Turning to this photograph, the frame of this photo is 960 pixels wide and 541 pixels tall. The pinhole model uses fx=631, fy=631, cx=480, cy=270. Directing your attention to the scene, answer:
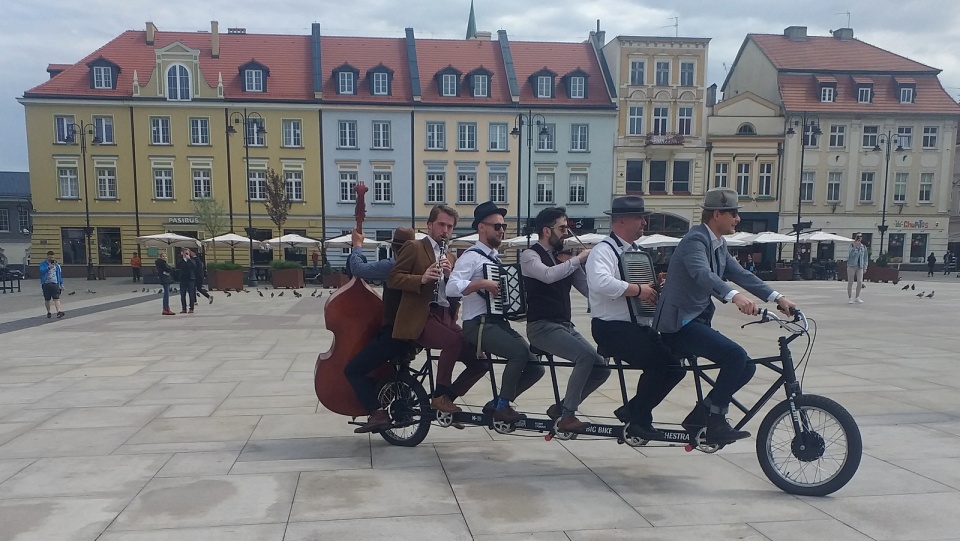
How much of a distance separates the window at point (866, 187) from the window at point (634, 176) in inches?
585

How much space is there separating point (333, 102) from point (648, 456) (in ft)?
117

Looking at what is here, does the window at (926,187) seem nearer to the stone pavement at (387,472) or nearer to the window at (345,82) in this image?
the window at (345,82)

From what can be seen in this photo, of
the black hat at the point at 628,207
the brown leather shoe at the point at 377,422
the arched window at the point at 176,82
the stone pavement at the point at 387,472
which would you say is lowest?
the stone pavement at the point at 387,472

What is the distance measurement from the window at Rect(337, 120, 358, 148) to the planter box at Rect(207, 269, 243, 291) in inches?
593

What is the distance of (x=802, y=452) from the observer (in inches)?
155

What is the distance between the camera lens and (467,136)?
38.7 meters

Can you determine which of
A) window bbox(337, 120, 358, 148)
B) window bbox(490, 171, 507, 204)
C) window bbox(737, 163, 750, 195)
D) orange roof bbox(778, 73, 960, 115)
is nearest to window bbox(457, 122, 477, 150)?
window bbox(490, 171, 507, 204)

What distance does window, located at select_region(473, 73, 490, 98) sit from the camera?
38812 mm

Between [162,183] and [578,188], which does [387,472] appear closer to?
[578,188]

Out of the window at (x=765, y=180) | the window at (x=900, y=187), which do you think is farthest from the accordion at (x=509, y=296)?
the window at (x=900, y=187)

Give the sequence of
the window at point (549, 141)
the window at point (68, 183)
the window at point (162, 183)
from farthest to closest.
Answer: the window at point (549, 141), the window at point (162, 183), the window at point (68, 183)

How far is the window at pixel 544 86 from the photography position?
39.1 m

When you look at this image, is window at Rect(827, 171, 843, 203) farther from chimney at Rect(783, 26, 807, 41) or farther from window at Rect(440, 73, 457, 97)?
window at Rect(440, 73, 457, 97)

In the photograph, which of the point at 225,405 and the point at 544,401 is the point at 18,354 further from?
the point at 544,401
